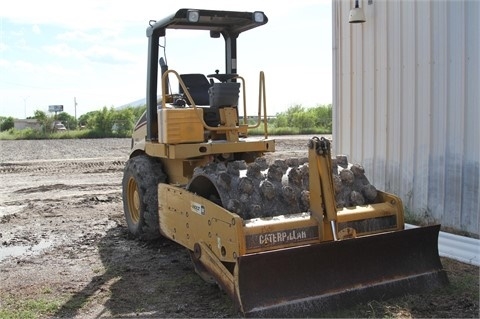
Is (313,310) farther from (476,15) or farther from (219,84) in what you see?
(476,15)

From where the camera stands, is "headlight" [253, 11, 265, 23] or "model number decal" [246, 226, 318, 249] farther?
"headlight" [253, 11, 265, 23]

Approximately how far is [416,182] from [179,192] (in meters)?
3.78

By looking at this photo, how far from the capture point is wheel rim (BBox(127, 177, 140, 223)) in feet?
23.9

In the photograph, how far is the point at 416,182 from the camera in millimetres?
7809

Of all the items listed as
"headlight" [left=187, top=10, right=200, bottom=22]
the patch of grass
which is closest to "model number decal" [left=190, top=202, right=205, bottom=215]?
the patch of grass

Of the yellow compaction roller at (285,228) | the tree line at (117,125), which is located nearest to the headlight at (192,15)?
the yellow compaction roller at (285,228)

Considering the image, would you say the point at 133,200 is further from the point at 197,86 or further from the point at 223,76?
the point at 223,76

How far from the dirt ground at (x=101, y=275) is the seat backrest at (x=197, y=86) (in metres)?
1.79

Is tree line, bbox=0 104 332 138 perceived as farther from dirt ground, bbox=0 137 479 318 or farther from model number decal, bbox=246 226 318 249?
model number decal, bbox=246 226 318 249

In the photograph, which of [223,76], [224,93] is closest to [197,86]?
[223,76]

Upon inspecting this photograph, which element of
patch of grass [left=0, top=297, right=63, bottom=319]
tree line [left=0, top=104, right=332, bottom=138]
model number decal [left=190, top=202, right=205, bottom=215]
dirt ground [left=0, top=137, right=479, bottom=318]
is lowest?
patch of grass [left=0, top=297, right=63, bottom=319]

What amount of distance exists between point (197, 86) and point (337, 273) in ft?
10.3

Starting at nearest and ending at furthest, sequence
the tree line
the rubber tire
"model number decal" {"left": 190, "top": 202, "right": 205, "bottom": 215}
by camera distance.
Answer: "model number decal" {"left": 190, "top": 202, "right": 205, "bottom": 215}, the rubber tire, the tree line

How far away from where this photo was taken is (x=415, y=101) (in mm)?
7738
